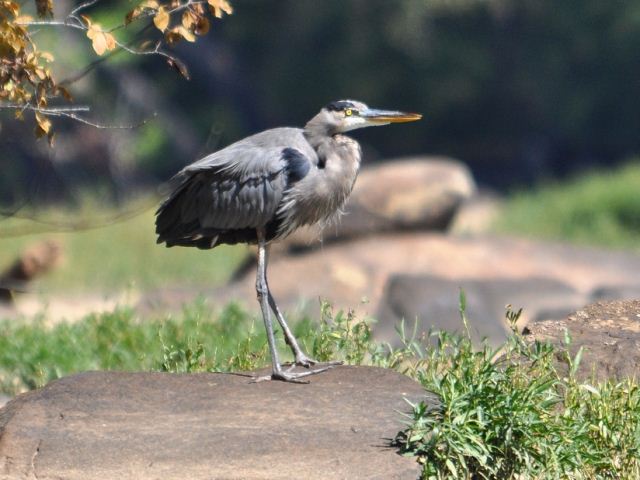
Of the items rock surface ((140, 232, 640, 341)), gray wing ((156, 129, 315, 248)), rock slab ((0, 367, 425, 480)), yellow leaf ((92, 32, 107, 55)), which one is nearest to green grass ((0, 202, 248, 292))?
rock surface ((140, 232, 640, 341))

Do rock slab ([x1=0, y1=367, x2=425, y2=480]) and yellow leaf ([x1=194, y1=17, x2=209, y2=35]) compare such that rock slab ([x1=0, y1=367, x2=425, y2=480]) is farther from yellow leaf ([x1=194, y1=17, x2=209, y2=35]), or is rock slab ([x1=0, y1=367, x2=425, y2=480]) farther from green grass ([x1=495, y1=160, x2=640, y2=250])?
green grass ([x1=495, y1=160, x2=640, y2=250])

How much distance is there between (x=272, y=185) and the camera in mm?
5941

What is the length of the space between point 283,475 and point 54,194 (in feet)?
74.1

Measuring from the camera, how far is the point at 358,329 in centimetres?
597

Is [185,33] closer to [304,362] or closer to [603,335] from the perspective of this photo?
[304,362]

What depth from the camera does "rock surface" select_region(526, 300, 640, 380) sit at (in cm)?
551

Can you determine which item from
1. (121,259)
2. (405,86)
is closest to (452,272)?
(121,259)

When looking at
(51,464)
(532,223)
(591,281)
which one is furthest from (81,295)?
(51,464)

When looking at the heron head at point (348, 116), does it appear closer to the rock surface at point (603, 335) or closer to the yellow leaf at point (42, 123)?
the rock surface at point (603, 335)

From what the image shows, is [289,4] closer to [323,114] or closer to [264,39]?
[264,39]

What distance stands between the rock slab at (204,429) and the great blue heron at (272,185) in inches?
25.3

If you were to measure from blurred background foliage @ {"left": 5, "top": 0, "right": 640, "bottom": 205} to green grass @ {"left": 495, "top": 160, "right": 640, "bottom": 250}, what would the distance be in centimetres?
626

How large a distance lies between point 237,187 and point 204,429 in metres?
1.42

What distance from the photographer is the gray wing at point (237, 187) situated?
19.5ft
